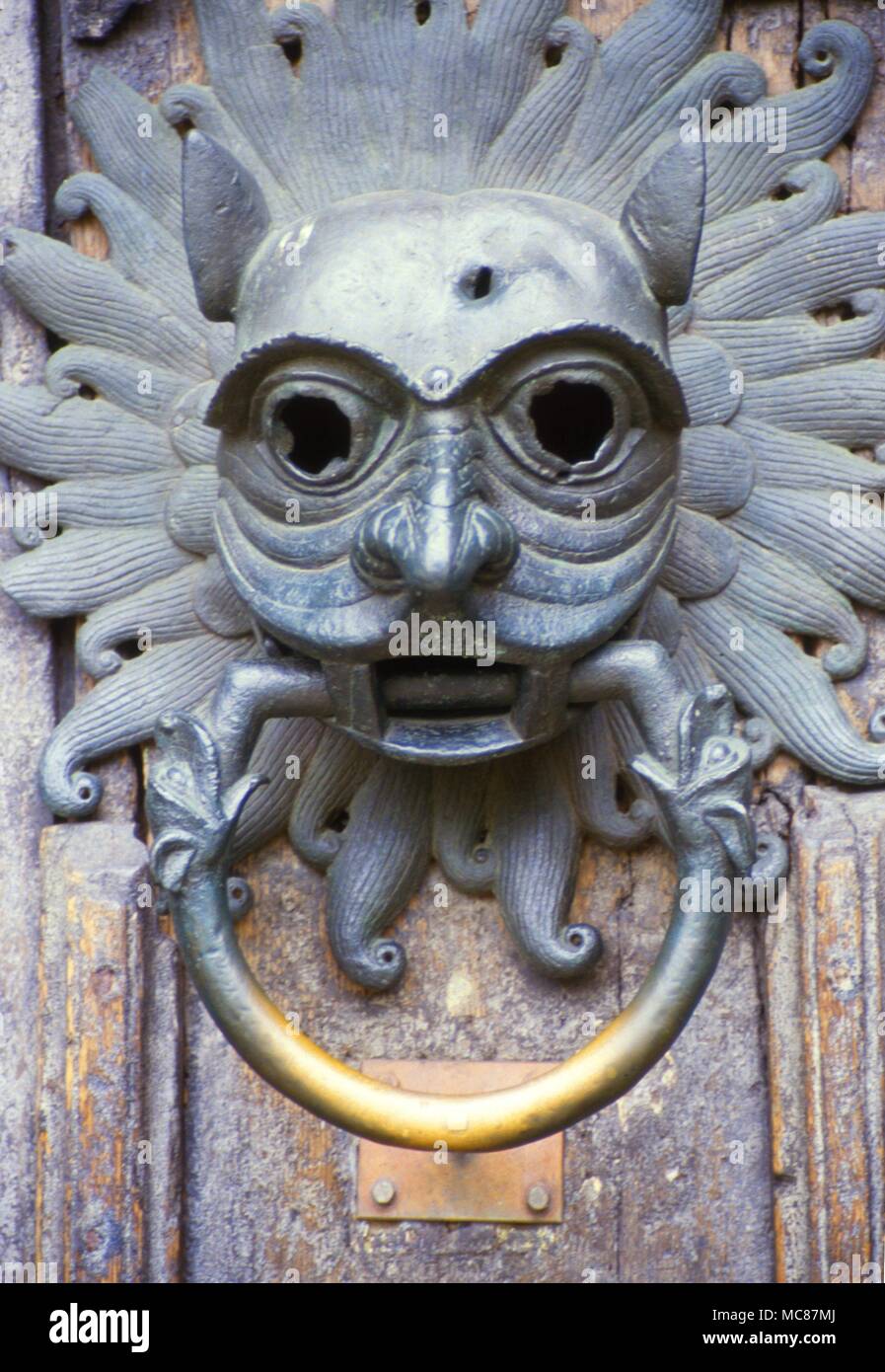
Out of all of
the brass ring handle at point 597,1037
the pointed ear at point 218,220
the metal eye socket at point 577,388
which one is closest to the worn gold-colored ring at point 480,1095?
the brass ring handle at point 597,1037

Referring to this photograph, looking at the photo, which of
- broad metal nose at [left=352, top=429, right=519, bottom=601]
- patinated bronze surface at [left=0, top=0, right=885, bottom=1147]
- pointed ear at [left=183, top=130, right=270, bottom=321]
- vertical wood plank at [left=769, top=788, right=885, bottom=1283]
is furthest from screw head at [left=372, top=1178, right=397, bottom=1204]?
pointed ear at [left=183, top=130, right=270, bottom=321]

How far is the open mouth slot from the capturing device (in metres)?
1.09

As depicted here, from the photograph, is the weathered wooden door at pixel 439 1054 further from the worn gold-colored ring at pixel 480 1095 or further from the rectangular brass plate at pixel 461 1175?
the worn gold-colored ring at pixel 480 1095

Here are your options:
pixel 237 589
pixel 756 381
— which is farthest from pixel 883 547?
pixel 237 589

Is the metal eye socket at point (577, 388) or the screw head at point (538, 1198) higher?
the metal eye socket at point (577, 388)

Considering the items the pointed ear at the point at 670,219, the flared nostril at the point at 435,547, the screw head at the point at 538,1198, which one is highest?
the pointed ear at the point at 670,219

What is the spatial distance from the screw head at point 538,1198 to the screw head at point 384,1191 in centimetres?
8

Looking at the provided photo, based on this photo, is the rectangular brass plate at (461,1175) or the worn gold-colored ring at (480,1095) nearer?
the worn gold-colored ring at (480,1095)

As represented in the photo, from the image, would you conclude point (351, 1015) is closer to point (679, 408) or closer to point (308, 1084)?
point (308, 1084)

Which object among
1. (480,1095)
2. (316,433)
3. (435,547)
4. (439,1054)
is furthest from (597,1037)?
(316,433)

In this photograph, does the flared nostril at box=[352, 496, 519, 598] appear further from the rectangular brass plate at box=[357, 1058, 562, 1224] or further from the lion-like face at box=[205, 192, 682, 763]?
the rectangular brass plate at box=[357, 1058, 562, 1224]

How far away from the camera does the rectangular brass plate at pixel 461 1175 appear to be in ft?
3.94

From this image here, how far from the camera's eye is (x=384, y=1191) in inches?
47.5

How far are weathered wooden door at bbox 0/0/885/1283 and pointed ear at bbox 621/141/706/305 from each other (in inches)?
9.4
